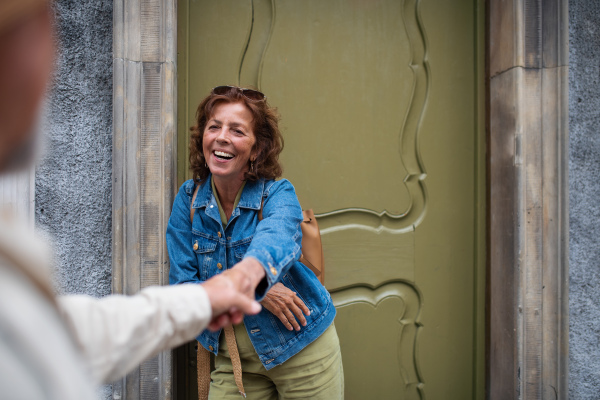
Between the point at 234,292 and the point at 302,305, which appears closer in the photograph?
the point at 234,292

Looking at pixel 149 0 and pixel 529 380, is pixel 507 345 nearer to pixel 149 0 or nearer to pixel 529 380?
pixel 529 380

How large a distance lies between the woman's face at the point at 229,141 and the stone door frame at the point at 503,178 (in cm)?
42

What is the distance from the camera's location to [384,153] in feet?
8.25

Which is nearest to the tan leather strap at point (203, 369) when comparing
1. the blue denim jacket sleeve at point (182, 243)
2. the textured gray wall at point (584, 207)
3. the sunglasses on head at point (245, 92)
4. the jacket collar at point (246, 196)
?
the blue denim jacket sleeve at point (182, 243)

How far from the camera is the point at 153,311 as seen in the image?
A: 900mm

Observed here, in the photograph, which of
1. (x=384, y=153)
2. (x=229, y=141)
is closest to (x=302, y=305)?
(x=229, y=141)

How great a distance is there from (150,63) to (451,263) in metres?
1.81

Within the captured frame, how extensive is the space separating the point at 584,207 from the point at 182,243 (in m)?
1.94

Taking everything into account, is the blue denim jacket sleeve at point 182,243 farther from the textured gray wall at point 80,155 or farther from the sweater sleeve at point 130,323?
the sweater sleeve at point 130,323

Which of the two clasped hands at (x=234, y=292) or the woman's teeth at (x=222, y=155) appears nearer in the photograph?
the two clasped hands at (x=234, y=292)

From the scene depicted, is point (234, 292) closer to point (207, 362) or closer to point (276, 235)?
point (276, 235)

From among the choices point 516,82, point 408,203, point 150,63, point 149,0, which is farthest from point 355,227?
point 149,0

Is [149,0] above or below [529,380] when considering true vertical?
above

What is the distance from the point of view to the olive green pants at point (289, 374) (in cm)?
177
